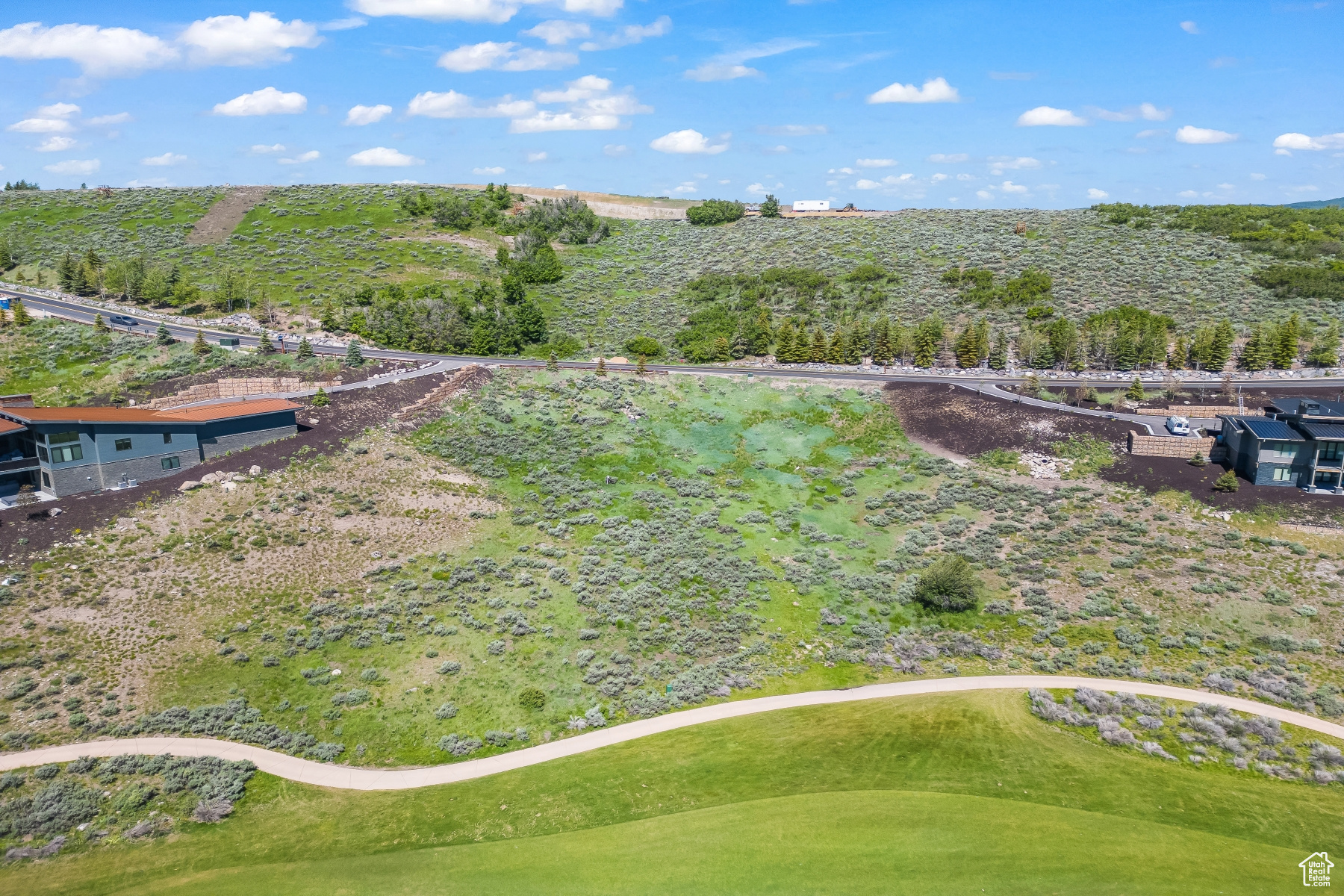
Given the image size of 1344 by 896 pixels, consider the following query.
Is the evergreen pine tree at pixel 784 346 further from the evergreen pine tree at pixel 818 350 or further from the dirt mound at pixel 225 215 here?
the dirt mound at pixel 225 215

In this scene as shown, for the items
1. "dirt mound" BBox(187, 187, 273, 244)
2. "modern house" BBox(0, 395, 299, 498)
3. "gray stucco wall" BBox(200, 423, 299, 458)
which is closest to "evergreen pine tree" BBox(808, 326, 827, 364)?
"gray stucco wall" BBox(200, 423, 299, 458)

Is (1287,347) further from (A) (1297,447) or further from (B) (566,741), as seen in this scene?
(B) (566,741)

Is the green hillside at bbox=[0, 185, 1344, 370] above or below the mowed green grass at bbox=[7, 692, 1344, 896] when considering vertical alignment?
above

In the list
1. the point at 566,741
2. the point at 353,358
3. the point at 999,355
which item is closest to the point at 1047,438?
the point at 999,355

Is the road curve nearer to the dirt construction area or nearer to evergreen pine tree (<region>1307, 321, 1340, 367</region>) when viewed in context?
the dirt construction area

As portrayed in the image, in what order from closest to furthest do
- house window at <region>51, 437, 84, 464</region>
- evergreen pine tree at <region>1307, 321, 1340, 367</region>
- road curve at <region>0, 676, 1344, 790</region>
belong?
road curve at <region>0, 676, 1344, 790</region> → house window at <region>51, 437, 84, 464</region> → evergreen pine tree at <region>1307, 321, 1340, 367</region>

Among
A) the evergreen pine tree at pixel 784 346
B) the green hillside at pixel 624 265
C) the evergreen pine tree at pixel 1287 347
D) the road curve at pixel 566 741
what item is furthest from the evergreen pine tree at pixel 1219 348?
the road curve at pixel 566 741

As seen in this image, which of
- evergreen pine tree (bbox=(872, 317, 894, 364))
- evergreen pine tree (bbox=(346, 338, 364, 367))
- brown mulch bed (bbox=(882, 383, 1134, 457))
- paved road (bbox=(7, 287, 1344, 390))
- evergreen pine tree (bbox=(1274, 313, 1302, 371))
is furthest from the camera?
evergreen pine tree (bbox=(872, 317, 894, 364))

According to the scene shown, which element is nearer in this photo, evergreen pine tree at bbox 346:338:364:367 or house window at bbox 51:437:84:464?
house window at bbox 51:437:84:464
